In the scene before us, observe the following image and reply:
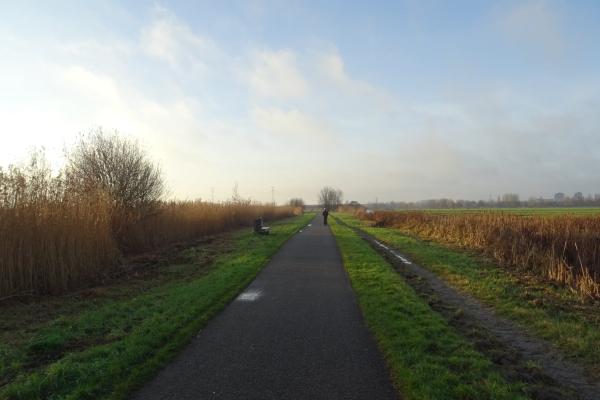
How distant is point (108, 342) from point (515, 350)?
19.9 ft

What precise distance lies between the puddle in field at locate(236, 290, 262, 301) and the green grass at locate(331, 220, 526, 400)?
89.6 inches

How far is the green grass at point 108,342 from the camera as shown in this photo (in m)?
Answer: 4.56

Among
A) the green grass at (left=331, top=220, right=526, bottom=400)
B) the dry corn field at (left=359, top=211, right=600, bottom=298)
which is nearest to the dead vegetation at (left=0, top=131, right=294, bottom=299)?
the green grass at (left=331, top=220, right=526, bottom=400)

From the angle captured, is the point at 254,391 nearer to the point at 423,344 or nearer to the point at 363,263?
the point at 423,344

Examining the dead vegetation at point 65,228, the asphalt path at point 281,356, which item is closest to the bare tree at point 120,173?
the dead vegetation at point 65,228

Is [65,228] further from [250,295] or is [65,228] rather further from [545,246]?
[545,246]

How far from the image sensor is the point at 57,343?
20.0ft

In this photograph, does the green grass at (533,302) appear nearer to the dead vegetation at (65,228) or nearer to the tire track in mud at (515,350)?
the tire track in mud at (515,350)

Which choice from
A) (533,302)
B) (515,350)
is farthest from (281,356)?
(533,302)

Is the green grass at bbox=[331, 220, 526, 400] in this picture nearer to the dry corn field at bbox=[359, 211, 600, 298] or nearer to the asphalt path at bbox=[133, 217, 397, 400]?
the asphalt path at bbox=[133, 217, 397, 400]

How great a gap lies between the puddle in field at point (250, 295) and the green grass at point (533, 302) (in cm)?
512

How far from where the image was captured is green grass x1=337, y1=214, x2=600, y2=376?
6383 mm

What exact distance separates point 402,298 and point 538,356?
3.25 meters

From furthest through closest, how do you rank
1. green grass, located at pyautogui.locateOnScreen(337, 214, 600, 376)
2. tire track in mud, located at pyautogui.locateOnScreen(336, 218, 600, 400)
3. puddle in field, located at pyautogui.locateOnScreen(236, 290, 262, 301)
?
puddle in field, located at pyautogui.locateOnScreen(236, 290, 262, 301) < green grass, located at pyautogui.locateOnScreen(337, 214, 600, 376) < tire track in mud, located at pyautogui.locateOnScreen(336, 218, 600, 400)
